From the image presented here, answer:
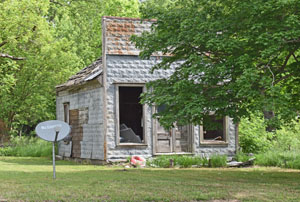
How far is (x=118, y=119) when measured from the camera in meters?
20.4

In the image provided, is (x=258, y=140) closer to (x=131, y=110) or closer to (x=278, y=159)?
(x=278, y=159)

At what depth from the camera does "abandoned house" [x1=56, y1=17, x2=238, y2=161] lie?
2033cm

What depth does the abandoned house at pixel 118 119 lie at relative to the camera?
66.7 feet

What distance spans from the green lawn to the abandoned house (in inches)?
173

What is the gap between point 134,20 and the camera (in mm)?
20906

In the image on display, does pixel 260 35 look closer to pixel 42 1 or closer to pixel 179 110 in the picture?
pixel 179 110

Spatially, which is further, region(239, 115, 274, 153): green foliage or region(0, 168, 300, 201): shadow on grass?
region(239, 115, 274, 153): green foliage

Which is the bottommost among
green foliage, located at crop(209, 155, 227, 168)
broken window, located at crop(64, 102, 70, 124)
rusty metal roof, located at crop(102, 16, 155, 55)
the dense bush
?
green foliage, located at crop(209, 155, 227, 168)

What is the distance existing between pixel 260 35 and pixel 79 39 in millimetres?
28928

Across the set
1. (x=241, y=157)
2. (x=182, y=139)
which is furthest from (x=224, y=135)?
(x=182, y=139)

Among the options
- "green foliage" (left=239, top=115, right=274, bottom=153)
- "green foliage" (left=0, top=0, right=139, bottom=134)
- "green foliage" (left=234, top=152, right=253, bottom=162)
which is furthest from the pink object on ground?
"green foliage" (left=0, top=0, right=139, bottom=134)

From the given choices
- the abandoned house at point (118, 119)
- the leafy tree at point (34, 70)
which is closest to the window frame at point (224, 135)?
the abandoned house at point (118, 119)

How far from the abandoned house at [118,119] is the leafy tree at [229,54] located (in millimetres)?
4494

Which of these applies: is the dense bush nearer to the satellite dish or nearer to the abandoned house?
the abandoned house
